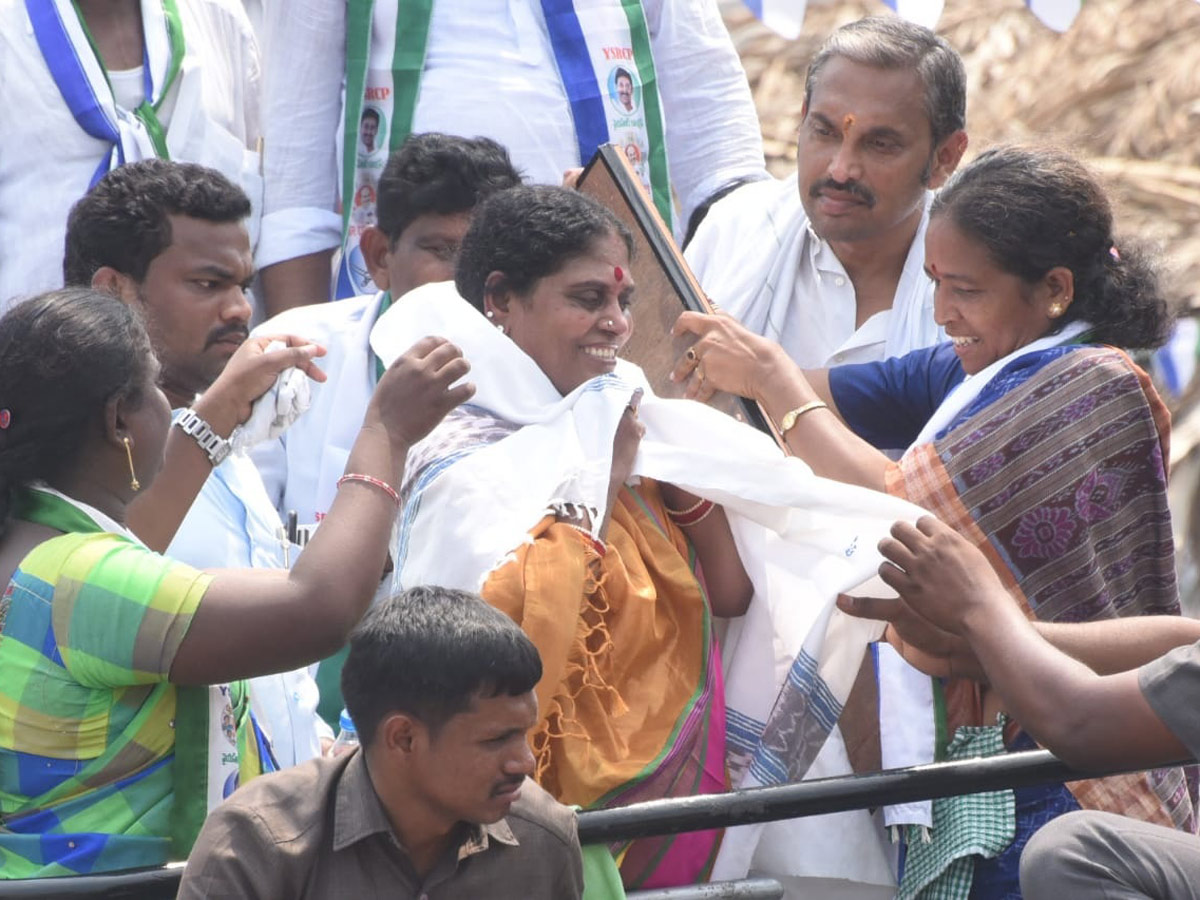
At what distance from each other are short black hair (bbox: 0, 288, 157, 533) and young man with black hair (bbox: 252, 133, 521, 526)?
1.69 metres

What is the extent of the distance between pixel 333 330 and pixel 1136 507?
85.5 inches

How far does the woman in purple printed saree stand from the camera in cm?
387

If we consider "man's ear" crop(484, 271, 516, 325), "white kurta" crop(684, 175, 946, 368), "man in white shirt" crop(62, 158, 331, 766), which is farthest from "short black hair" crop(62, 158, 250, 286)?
"white kurta" crop(684, 175, 946, 368)

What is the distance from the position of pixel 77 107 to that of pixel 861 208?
79.3 inches

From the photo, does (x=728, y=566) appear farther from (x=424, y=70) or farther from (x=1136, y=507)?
(x=424, y=70)

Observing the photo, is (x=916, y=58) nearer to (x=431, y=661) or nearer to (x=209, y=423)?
(x=209, y=423)

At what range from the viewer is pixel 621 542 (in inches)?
154

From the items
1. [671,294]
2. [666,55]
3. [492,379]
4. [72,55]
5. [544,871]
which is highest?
[666,55]

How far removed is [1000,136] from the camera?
7770 millimetres

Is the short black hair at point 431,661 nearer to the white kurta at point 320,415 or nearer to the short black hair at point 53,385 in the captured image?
the short black hair at point 53,385

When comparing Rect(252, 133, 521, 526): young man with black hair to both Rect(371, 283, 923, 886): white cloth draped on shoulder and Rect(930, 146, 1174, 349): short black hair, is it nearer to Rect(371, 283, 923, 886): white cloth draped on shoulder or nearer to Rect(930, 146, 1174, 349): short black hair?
Rect(371, 283, 923, 886): white cloth draped on shoulder

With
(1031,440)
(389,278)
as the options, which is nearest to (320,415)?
(389,278)

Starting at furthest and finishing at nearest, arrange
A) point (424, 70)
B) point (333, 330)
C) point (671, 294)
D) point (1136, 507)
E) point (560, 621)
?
point (424, 70) < point (333, 330) < point (671, 294) < point (1136, 507) < point (560, 621)

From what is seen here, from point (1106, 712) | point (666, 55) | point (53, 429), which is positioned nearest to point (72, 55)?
point (666, 55)
